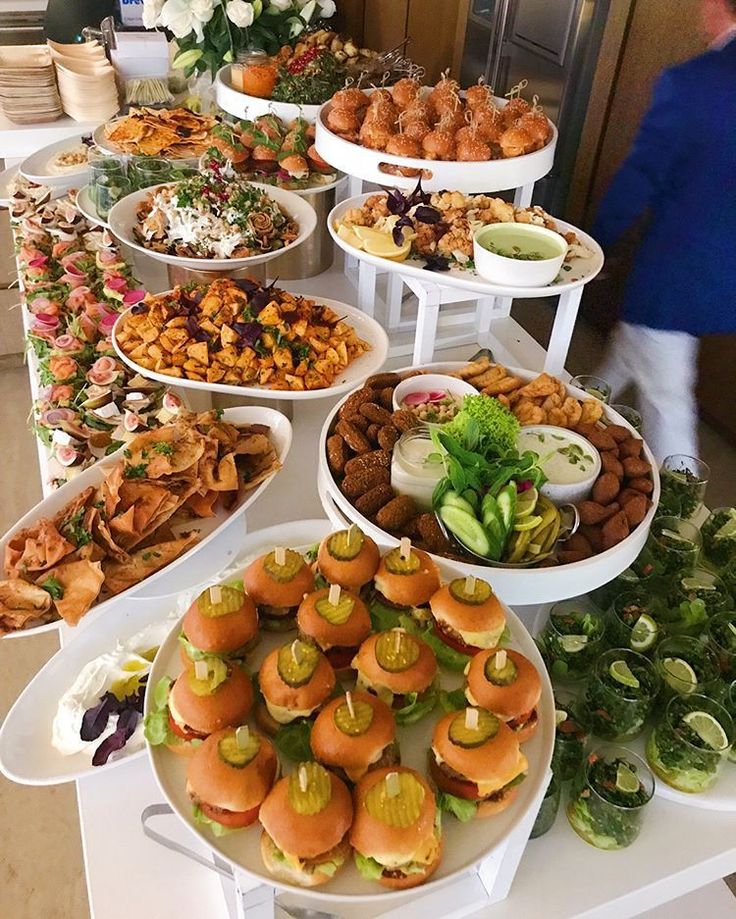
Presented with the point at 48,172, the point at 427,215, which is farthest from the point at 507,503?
the point at 48,172

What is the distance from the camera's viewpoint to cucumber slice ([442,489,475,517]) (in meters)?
0.98

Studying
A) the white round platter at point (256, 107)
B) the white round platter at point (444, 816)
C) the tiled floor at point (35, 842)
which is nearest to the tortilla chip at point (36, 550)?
the white round platter at point (444, 816)

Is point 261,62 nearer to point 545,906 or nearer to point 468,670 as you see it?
point 468,670

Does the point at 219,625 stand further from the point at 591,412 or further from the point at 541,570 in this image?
the point at 591,412

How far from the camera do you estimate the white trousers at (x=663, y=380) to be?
2189 millimetres

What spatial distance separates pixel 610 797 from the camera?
854mm

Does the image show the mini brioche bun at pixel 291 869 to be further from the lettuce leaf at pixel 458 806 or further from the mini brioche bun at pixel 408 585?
the mini brioche bun at pixel 408 585

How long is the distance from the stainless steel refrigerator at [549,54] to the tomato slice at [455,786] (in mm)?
2377

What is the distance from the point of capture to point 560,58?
2.52 metres

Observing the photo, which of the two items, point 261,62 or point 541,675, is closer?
point 541,675

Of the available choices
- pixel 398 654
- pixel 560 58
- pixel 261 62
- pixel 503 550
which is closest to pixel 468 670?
pixel 398 654

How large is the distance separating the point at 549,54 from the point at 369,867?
2.63m

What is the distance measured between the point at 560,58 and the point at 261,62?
1.04 metres

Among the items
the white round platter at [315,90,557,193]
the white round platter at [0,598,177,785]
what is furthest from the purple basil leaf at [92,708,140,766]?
the white round platter at [315,90,557,193]
